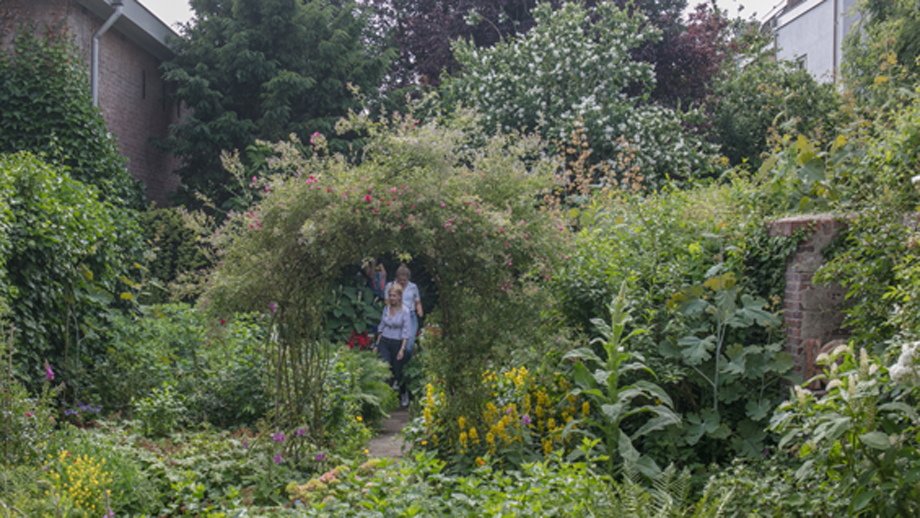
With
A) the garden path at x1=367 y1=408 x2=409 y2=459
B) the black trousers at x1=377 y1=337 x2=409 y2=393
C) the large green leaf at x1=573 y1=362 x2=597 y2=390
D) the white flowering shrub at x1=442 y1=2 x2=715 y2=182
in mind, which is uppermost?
the white flowering shrub at x1=442 y1=2 x2=715 y2=182

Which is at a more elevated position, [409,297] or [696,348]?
[696,348]

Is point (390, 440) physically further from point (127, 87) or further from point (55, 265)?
point (127, 87)

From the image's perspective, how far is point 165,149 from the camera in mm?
11219

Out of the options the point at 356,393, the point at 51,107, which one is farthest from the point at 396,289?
the point at 51,107

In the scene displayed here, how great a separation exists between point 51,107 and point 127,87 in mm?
2597

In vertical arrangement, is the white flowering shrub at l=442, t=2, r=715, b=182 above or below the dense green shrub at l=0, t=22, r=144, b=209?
above

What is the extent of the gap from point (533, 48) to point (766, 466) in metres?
8.58

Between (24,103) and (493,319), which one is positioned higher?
(24,103)

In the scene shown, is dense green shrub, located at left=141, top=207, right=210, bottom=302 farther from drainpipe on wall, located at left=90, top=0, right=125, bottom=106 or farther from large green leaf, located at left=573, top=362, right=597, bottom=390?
large green leaf, located at left=573, top=362, right=597, bottom=390

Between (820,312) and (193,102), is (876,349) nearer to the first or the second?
(820,312)

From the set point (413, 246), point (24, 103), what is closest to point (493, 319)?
point (413, 246)

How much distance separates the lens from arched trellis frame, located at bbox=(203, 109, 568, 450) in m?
4.17

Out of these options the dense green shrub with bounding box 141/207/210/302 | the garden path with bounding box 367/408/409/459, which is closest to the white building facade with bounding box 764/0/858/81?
the garden path with bounding box 367/408/409/459

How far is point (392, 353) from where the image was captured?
8188mm
